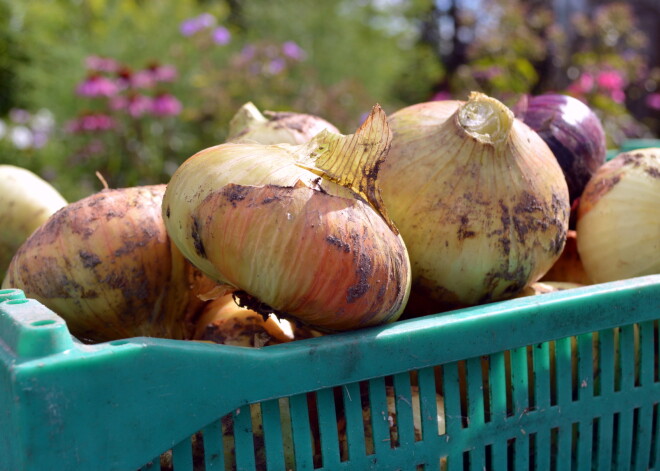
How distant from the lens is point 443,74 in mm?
6230

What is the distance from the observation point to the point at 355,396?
88 cm

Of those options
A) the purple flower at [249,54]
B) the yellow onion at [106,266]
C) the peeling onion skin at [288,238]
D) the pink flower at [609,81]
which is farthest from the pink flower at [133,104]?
the peeling onion skin at [288,238]

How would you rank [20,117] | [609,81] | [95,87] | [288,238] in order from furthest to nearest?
Result: 1. [20,117]
2. [95,87]
3. [609,81]
4. [288,238]

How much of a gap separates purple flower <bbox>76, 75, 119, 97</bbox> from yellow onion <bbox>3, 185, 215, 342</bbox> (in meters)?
2.93

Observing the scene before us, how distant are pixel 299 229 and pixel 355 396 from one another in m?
0.22

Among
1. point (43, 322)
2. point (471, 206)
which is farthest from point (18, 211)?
point (471, 206)

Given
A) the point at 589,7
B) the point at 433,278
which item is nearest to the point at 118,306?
the point at 433,278

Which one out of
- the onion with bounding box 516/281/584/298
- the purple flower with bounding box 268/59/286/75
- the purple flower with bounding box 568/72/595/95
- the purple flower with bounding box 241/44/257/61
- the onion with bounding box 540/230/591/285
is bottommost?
the purple flower with bounding box 568/72/595/95

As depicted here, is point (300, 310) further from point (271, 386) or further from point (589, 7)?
point (589, 7)

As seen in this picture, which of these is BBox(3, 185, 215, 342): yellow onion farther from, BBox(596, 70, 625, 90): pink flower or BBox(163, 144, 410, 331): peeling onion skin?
BBox(596, 70, 625, 90): pink flower

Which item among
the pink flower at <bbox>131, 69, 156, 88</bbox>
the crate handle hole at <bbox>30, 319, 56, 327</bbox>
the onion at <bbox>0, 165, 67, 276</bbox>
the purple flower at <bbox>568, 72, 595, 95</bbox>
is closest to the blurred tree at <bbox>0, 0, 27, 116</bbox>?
Result: the pink flower at <bbox>131, 69, 156, 88</bbox>

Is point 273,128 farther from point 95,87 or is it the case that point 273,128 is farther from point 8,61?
point 8,61

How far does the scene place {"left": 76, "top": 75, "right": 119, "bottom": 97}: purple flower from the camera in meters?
3.83

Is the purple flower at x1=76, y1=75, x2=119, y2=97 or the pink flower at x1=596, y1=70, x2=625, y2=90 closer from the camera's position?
the pink flower at x1=596, y1=70, x2=625, y2=90
